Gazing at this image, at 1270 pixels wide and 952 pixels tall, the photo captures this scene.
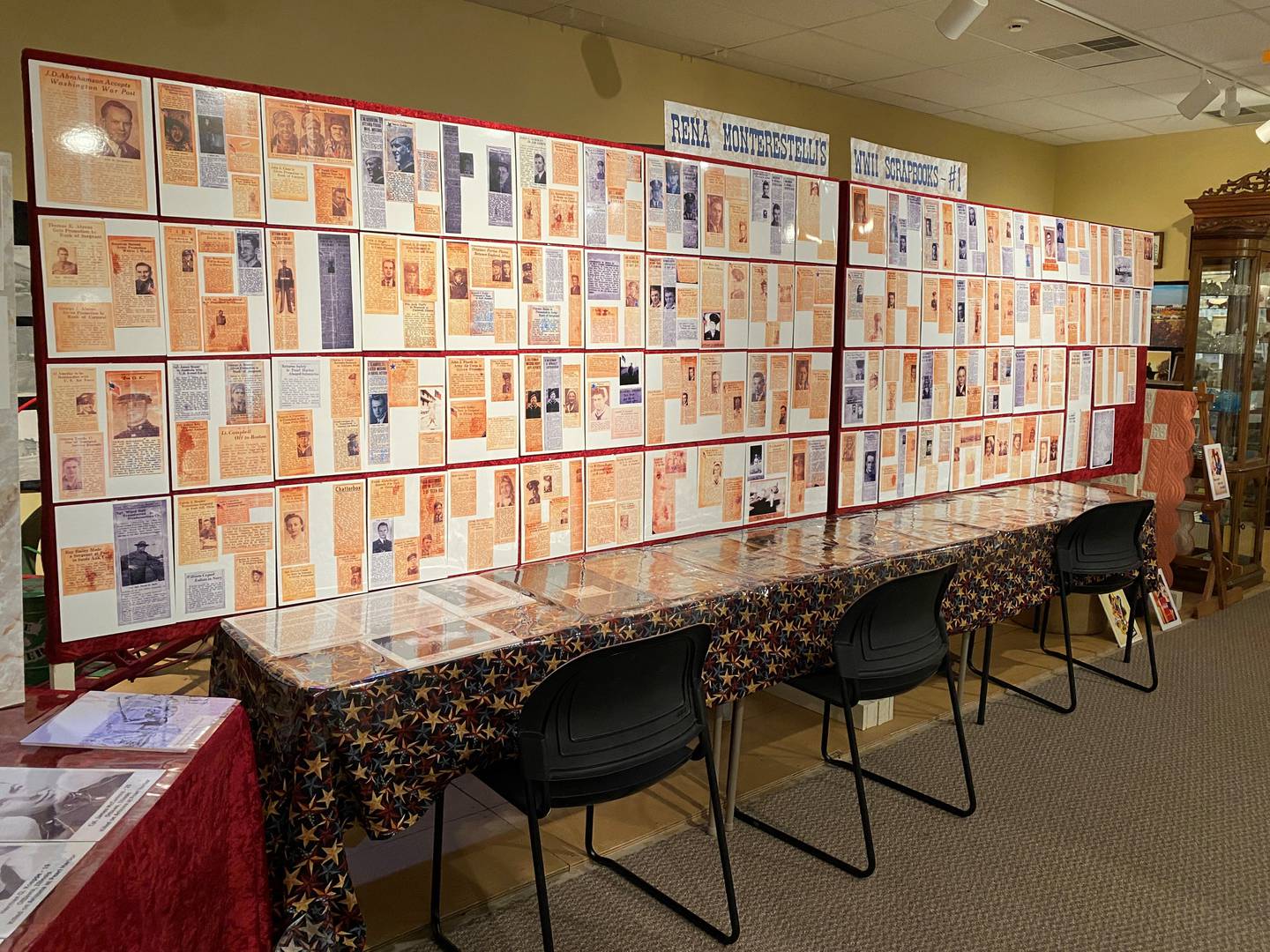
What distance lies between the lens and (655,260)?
3.14 m

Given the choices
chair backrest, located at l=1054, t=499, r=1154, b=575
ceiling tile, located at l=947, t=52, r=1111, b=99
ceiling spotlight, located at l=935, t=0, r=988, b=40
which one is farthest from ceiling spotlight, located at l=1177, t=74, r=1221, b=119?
chair backrest, located at l=1054, t=499, r=1154, b=575

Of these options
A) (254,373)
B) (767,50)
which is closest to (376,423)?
(254,373)

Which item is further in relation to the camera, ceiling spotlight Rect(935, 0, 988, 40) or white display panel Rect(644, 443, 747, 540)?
ceiling spotlight Rect(935, 0, 988, 40)

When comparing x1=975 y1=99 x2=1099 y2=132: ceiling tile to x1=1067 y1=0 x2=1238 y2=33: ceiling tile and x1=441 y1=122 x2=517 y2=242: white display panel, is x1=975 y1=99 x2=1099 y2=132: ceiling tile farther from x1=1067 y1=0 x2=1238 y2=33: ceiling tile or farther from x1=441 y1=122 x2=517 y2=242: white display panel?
x1=441 y1=122 x2=517 y2=242: white display panel

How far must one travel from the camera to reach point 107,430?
2.18 meters

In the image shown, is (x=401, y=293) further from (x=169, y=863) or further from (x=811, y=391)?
(x=811, y=391)

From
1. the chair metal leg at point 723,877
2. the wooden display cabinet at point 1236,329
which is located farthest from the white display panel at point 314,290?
the wooden display cabinet at point 1236,329

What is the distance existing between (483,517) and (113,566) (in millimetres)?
978

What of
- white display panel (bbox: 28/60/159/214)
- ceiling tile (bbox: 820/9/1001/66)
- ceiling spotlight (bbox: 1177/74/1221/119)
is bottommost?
white display panel (bbox: 28/60/159/214)

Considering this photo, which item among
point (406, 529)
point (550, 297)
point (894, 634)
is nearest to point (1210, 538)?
point (894, 634)

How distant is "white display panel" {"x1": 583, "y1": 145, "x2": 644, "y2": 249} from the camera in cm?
296

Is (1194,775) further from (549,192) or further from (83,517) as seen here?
(83,517)

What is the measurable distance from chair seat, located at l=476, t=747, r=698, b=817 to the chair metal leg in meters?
→ 0.15

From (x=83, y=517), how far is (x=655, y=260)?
5.89ft
